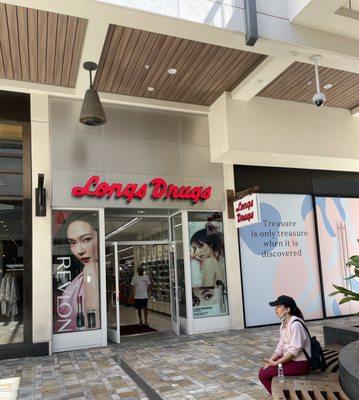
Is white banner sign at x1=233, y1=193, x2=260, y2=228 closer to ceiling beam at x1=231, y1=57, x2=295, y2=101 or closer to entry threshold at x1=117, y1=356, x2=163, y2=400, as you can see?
ceiling beam at x1=231, y1=57, x2=295, y2=101

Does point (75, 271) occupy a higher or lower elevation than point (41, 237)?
lower

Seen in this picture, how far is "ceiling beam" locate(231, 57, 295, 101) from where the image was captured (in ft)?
23.1

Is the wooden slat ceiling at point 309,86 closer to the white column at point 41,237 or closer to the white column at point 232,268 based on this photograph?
the white column at point 232,268

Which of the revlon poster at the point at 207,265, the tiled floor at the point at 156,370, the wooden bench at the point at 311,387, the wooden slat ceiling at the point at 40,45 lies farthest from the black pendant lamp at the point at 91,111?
the wooden bench at the point at 311,387

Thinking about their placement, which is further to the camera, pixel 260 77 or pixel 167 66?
pixel 260 77

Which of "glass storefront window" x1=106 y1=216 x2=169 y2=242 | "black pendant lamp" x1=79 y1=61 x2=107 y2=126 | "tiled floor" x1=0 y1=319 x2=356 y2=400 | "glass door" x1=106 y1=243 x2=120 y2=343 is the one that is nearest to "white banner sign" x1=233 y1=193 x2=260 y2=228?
"glass storefront window" x1=106 y1=216 x2=169 y2=242

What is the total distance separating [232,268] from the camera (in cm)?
912

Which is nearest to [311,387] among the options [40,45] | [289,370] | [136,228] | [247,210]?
[289,370]

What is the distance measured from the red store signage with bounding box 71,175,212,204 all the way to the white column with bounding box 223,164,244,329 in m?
0.62

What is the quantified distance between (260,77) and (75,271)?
5.10 metres

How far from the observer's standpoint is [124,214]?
9.16 m

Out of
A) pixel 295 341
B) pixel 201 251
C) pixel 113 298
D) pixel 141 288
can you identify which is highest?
pixel 201 251

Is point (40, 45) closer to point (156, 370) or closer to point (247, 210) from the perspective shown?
point (247, 210)

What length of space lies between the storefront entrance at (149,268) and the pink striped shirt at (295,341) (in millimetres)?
4786
